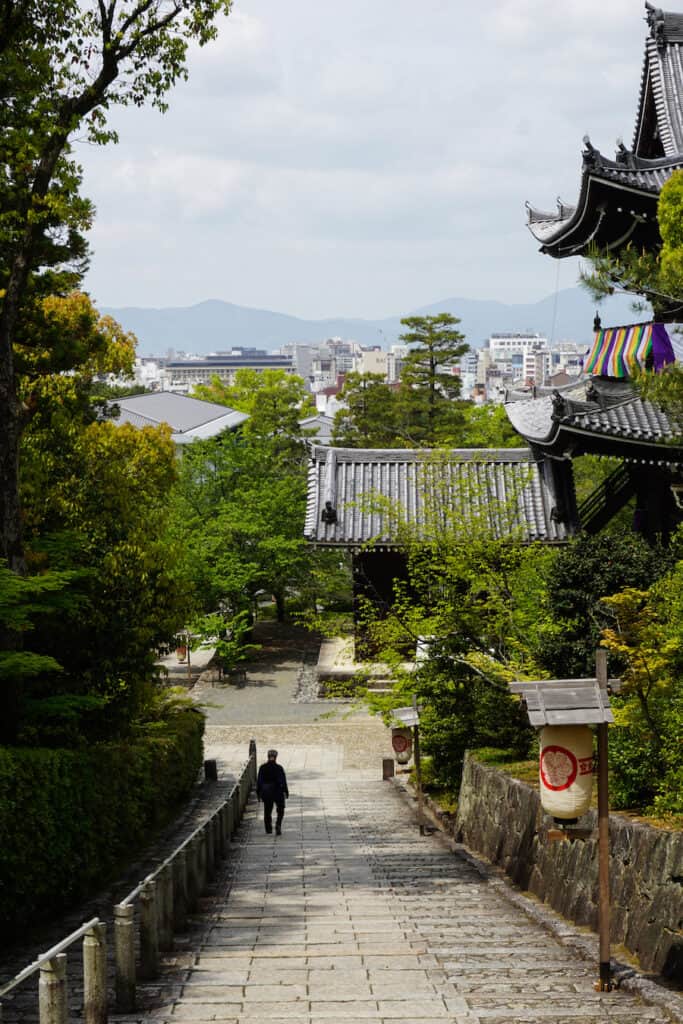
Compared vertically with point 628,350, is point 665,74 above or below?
above

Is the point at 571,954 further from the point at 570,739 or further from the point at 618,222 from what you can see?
the point at 618,222

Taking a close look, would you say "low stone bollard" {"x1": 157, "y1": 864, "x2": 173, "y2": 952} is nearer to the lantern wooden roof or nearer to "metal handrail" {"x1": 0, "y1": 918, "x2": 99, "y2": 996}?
"metal handrail" {"x1": 0, "y1": 918, "x2": 99, "y2": 996}

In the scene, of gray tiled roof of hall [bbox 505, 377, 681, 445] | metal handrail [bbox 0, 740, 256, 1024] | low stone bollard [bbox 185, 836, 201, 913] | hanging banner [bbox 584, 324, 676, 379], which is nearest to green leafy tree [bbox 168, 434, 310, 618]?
gray tiled roof of hall [bbox 505, 377, 681, 445]

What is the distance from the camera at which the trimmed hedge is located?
940 centimetres

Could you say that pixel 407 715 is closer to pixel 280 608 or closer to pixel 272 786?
pixel 272 786

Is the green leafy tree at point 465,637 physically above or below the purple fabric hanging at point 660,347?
below

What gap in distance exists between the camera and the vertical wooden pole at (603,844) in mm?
7738

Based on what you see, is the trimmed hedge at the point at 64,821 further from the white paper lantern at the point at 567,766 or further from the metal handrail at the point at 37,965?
the white paper lantern at the point at 567,766

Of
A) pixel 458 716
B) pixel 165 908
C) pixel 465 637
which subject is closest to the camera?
pixel 165 908

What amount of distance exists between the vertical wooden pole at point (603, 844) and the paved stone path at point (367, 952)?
0.63 ft

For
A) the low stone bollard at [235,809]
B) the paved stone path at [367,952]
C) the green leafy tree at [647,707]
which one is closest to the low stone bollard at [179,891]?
the paved stone path at [367,952]

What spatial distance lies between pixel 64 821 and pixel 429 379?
41.3m

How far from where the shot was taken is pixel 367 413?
175 feet

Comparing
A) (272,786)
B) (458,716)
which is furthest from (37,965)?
(458,716)
